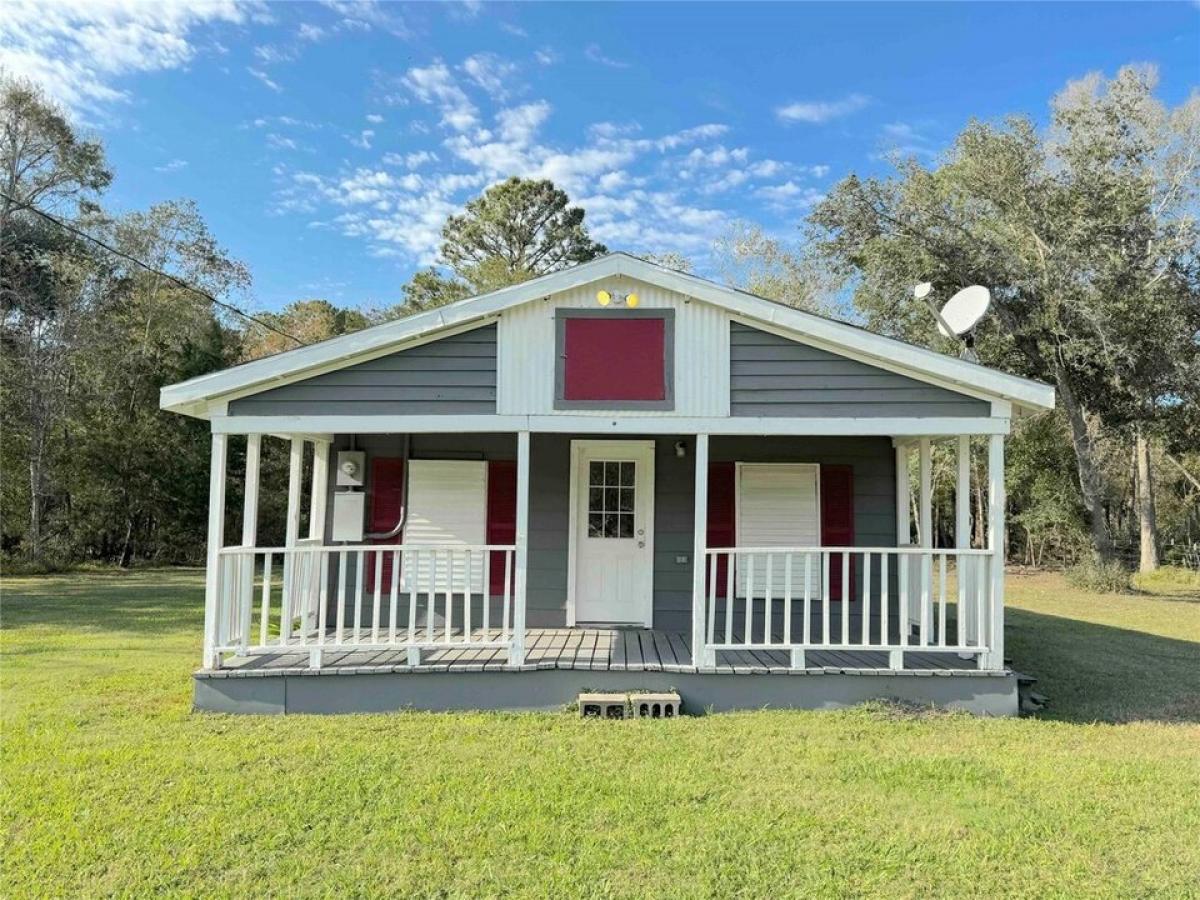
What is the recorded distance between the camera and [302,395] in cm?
559

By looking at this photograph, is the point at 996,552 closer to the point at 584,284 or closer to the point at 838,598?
the point at 838,598

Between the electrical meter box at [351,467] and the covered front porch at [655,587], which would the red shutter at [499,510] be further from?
the electrical meter box at [351,467]

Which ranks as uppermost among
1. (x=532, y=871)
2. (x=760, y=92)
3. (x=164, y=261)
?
(x=760, y=92)

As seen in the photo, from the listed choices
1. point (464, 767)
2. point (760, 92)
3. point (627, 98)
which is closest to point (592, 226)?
point (627, 98)

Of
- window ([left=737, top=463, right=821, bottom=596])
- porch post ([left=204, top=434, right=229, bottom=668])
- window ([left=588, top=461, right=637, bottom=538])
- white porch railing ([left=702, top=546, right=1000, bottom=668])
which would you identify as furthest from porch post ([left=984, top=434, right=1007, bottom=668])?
porch post ([left=204, top=434, right=229, bottom=668])

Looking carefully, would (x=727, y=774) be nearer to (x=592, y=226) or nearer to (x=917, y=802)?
(x=917, y=802)

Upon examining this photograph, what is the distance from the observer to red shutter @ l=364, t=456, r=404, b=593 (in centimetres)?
711

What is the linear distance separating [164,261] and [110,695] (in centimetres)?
1842

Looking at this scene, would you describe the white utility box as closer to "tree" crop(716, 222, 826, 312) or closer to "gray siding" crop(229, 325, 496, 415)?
"gray siding" crop(229, 325, 496, 415)

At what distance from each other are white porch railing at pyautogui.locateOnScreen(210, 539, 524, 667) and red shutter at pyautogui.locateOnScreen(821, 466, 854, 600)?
313 cm

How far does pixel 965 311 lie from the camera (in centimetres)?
616

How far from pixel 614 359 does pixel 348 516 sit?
313 cm

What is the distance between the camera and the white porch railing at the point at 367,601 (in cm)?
532

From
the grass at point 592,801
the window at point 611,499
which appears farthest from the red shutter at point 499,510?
the grass at point 592,801
